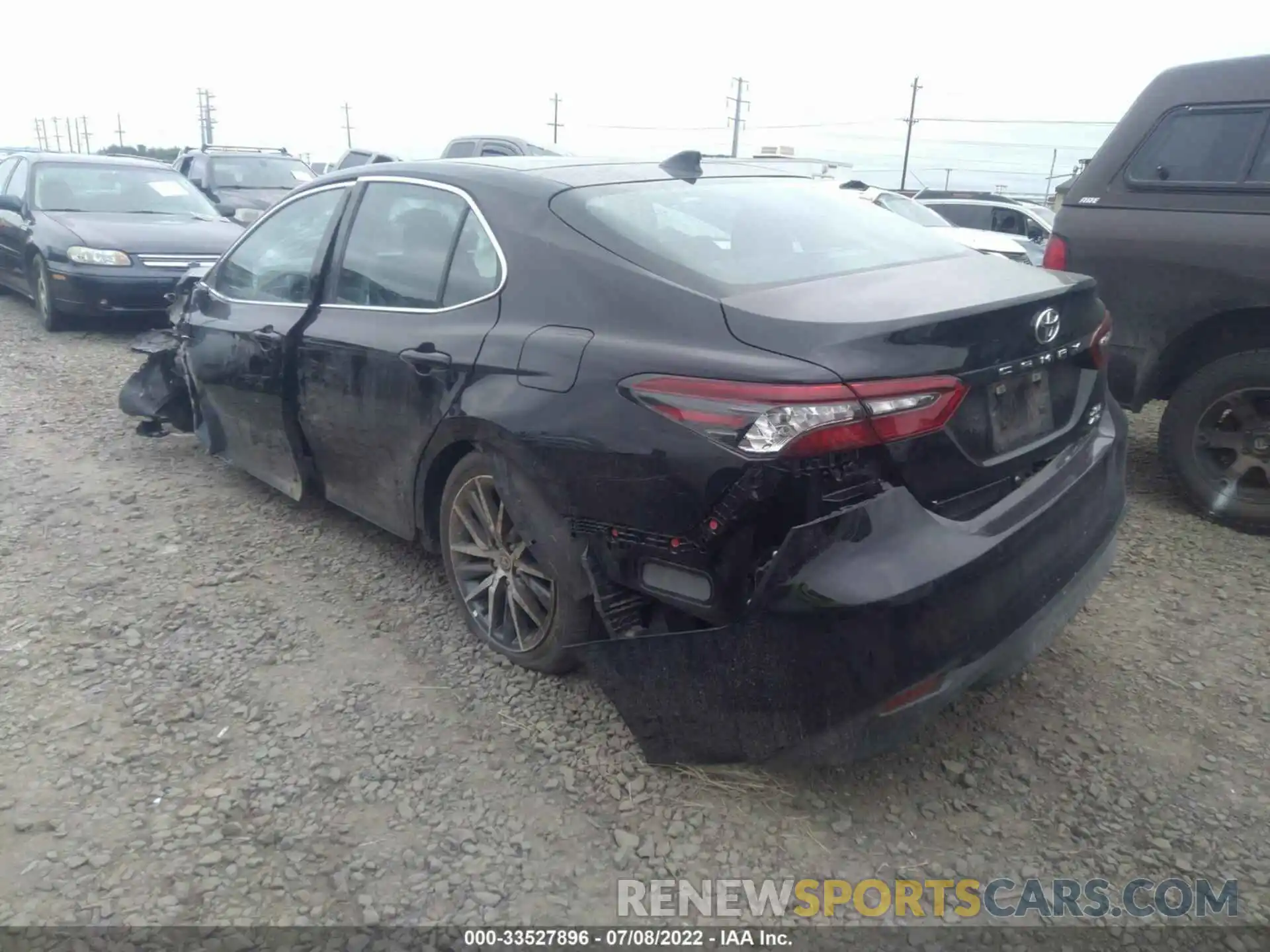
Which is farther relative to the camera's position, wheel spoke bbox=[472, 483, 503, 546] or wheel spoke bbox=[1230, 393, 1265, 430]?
wheel spoke bbox=[1230, 393, 1265, 430]

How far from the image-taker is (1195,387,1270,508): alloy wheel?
452cm

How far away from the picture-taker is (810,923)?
2387mm

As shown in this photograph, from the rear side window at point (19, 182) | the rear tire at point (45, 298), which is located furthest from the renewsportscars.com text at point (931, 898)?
the rear side window at point (19, 182)

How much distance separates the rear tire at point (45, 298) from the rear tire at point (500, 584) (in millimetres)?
7465

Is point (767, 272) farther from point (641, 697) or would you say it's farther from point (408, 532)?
point (408, 532)

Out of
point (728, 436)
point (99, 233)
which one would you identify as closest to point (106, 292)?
point (99, 233)

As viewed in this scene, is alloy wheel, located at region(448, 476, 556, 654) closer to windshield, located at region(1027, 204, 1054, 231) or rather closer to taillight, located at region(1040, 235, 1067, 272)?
taillight, located at region(1040, 235, 1067, 272)

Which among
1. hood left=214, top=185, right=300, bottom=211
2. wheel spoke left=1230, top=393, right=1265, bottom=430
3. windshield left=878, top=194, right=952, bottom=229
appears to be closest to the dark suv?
wheel spoke left=1230, top=393, right=1265, bottom=430

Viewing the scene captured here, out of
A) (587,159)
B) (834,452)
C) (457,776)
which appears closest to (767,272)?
(834,452)

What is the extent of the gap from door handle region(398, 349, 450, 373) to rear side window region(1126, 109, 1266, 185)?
362 centimetres

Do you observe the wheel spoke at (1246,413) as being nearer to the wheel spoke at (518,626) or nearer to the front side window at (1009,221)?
the wheel spoke at (518,626)

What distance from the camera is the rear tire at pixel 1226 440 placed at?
4492 millimetres

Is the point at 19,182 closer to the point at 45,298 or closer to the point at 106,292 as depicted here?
the point at 45,298

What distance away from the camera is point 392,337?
359cm
